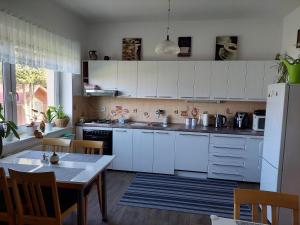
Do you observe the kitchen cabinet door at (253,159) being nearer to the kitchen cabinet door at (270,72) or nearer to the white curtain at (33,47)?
the kitchen cabinet door at (270,72)

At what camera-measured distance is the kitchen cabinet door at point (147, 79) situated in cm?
398

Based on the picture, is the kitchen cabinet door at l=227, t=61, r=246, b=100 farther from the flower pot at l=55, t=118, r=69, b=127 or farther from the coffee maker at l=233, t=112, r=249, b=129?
the flower pot at l=55, t=118, r=69, b=127

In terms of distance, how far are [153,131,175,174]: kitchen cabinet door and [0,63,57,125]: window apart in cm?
186

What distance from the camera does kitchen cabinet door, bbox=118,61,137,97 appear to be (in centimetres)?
404

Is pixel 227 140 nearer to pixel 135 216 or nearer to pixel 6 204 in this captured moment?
pixel 135 216

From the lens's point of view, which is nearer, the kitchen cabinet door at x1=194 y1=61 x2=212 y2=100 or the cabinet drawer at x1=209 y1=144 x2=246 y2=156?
the cabinet drawer at x1=209 y1=144 x2=246 y2=156

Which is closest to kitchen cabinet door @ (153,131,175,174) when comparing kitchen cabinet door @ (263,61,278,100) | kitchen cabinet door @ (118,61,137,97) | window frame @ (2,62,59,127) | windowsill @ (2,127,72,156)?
kitchen cabinet door @ (118,61,137,97)

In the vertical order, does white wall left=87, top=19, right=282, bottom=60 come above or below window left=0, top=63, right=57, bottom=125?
above

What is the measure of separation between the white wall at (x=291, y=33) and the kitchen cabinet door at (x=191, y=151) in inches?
69.3

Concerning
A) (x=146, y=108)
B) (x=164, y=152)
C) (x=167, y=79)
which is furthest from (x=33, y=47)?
(x=164, y=152)

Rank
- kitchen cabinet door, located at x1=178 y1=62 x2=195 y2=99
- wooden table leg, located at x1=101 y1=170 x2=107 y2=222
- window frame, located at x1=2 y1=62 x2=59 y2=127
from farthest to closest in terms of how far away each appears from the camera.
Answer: kitchen cabinet door, located at x1=178 y1=62 x2=195 y2=99 < window frame, located at x1=2 y1=62 x2=59 y2=127 < wooden table leg, located at x1=101 y1=170 x2=107 y2=222

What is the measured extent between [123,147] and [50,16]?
7.45 feet

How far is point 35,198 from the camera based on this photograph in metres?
1.69

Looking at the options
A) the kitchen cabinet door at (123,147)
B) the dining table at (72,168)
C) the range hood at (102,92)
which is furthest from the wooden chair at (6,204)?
the range hood at (102,92)
